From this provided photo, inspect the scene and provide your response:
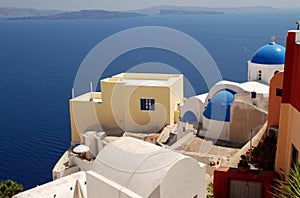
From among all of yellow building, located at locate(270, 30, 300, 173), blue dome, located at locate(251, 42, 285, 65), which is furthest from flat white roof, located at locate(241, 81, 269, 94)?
yellow building, located at locate(270, 30, 300, 173)

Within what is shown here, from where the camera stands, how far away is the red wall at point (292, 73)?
7578 millimetres

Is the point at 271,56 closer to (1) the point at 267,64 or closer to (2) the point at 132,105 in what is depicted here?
(1) the point at 267,64

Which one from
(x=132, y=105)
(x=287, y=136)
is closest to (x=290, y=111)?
(x=287, y=136)

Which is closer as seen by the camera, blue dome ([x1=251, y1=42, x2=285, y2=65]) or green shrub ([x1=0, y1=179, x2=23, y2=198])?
green shrub ([x1=0, y1=179, x2=23, y2=198])

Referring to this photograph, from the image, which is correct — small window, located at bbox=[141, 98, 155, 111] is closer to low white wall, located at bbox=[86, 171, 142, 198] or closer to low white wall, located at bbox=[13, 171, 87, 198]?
low white wall, located at bbox=[13, 171, 87, 198]

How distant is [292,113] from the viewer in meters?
7.99

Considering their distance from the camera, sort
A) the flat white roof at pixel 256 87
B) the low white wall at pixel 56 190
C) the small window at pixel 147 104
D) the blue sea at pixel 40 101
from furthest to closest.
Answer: the blue sea at pixel 40 101, the small window at pixel 147 104, the flat white roof at pixel 256 87, the low white wall at pixel 56 190

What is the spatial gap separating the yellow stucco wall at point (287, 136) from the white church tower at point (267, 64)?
11.3 metres

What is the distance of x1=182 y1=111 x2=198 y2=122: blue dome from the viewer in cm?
1798

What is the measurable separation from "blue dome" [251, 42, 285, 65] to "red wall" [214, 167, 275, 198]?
11.9m

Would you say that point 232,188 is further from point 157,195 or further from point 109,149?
point 109,149

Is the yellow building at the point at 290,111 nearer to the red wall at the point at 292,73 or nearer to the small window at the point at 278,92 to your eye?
the red wall at the point at 292,73

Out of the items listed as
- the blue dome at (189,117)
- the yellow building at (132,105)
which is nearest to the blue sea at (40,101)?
the yellow building at (132,105)

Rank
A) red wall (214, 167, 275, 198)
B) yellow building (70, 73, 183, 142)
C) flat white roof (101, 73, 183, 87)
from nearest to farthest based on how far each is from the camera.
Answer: red wall (214, 167, 275, 198) → yellow building (70, 73, 183, 142) → flat white roof (101, 73, 183, 87)
